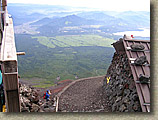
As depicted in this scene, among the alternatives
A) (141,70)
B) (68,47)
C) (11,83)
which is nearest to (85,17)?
(68,47)

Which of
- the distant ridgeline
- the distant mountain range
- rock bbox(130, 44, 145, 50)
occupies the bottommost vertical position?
the distant ridgeline

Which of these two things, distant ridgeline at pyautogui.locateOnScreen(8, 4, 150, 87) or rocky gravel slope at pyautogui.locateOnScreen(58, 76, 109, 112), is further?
distant ridgeline at pyautogui.locateOnScreen(8, 4, 150, 87)

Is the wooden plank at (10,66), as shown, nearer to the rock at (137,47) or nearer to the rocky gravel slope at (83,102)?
the rocky gravel slope at (83,102)

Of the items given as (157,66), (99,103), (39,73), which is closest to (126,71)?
(99,103)

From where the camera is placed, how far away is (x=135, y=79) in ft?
12.3

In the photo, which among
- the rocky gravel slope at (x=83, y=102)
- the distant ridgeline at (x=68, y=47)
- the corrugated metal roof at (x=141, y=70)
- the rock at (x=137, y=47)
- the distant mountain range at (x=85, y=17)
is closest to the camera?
the corrugated metal roof at (x=141, y=70)

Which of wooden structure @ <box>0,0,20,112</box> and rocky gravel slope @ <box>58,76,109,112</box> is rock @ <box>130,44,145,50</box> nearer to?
rocky gravel slope @ <box>58,76,109,112</box>

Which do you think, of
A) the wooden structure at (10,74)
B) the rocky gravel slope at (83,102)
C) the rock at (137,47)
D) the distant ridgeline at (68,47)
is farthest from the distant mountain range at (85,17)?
the rocky gravel slope at (83,102)

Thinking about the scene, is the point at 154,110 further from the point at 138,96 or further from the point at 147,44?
the point at 147,44

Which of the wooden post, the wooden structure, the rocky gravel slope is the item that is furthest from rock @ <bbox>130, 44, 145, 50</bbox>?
the wooden post

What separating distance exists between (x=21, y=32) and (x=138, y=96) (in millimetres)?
21911

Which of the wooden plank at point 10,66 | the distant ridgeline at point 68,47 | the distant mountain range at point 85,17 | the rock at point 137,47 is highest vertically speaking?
the distant mountain range at point 85,17

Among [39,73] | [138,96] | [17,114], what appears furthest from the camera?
[39,73]

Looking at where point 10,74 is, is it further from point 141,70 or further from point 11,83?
point 141,70
